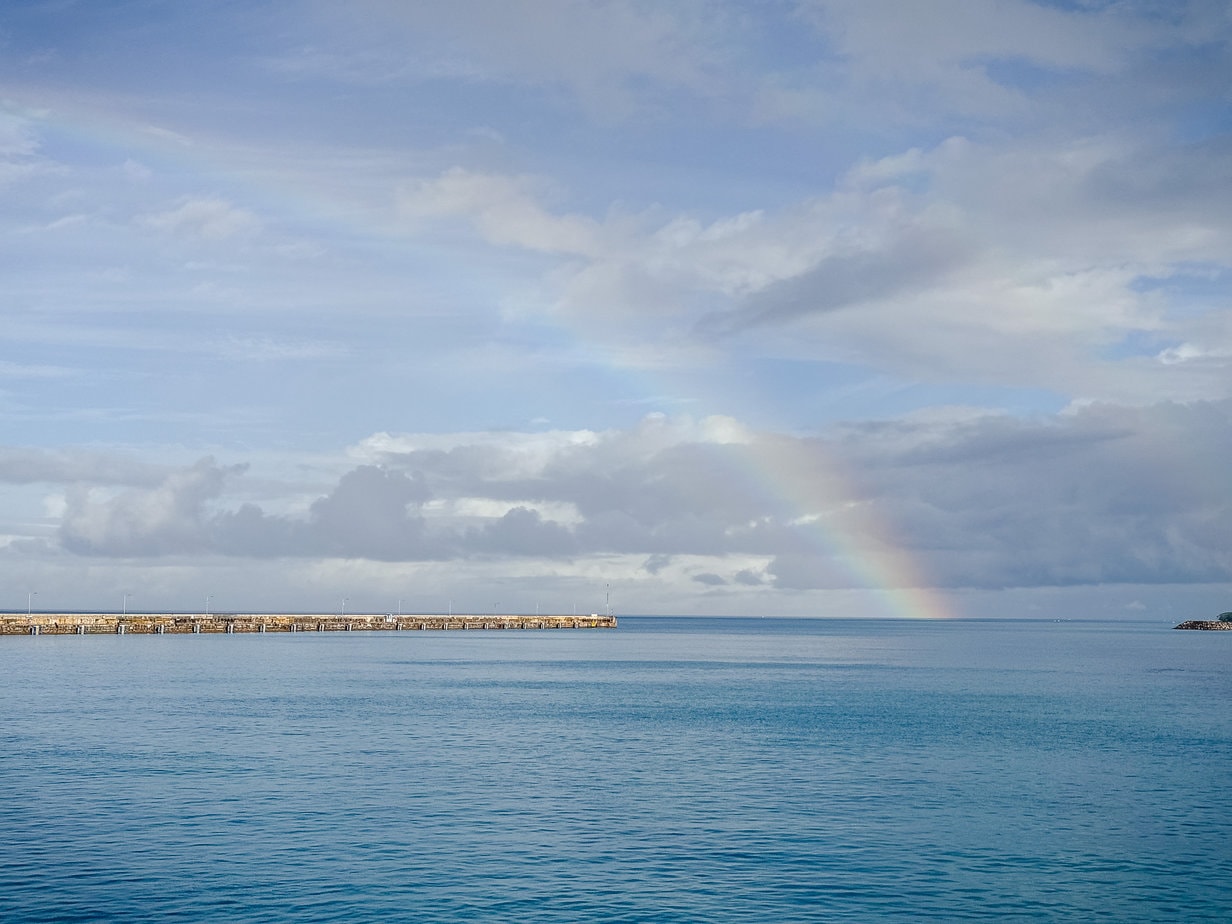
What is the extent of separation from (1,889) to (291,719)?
40.3m

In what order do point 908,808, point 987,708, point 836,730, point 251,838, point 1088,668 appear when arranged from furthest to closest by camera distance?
point 1088,668, point 987,708, point 836,730, point 908,808, point 251,838

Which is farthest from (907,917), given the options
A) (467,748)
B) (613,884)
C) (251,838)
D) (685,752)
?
(467,748)

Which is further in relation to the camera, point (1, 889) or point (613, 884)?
point (613, 884)

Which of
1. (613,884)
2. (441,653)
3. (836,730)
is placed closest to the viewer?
(613,884)

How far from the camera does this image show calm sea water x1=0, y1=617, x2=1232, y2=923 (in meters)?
29.7

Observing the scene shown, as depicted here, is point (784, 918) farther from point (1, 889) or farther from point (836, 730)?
point (836, 730)

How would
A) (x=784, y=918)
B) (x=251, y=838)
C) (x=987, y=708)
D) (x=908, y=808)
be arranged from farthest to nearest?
(x=987, y=708)
(x=908, y=808)
(x=251, y=838)
(x=784, y=918)

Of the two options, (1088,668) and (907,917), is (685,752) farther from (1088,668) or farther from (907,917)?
(1088,668)

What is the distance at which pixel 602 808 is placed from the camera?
135 ft

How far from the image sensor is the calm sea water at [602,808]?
97.5ft

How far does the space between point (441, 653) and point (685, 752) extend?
117 meters

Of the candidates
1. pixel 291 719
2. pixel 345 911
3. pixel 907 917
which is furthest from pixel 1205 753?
pixel 291 719

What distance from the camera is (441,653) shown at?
169m

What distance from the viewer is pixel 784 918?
92.8ft
